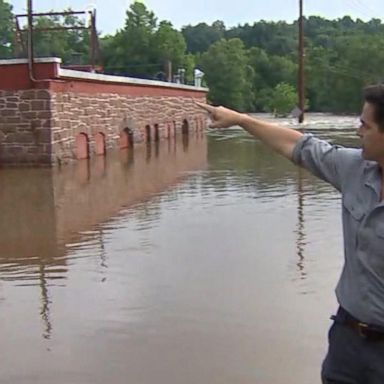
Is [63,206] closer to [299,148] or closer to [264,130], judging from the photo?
[264,130]

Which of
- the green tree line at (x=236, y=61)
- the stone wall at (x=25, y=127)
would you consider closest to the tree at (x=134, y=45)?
the green tree line at (x=236, y=61)

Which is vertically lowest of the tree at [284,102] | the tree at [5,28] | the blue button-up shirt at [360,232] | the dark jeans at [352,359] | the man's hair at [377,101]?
the tree at [284,102]

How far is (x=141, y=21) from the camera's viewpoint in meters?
71.7

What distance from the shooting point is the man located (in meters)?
2.40

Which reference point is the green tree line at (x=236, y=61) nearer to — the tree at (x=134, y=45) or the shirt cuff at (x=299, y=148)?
the tree at (x=134, y=45)

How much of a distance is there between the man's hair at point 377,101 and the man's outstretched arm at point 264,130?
388 mm

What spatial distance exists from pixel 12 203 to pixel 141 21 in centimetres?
6229

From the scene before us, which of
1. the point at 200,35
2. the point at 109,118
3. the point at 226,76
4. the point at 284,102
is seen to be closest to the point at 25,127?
the point at 109,118

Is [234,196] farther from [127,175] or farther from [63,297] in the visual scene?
[63,297]

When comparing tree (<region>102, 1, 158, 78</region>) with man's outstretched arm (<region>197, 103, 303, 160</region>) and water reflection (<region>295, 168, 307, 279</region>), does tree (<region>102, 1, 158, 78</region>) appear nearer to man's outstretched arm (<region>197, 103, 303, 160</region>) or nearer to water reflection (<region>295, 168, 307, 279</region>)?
water reflection (<region>295, 168, 307, 279</region>)

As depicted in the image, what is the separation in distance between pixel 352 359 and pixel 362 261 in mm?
327

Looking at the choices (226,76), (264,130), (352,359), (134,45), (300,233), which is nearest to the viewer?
(352,359)

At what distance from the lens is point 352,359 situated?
2.47 m

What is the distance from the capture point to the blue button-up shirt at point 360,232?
2.39 m
